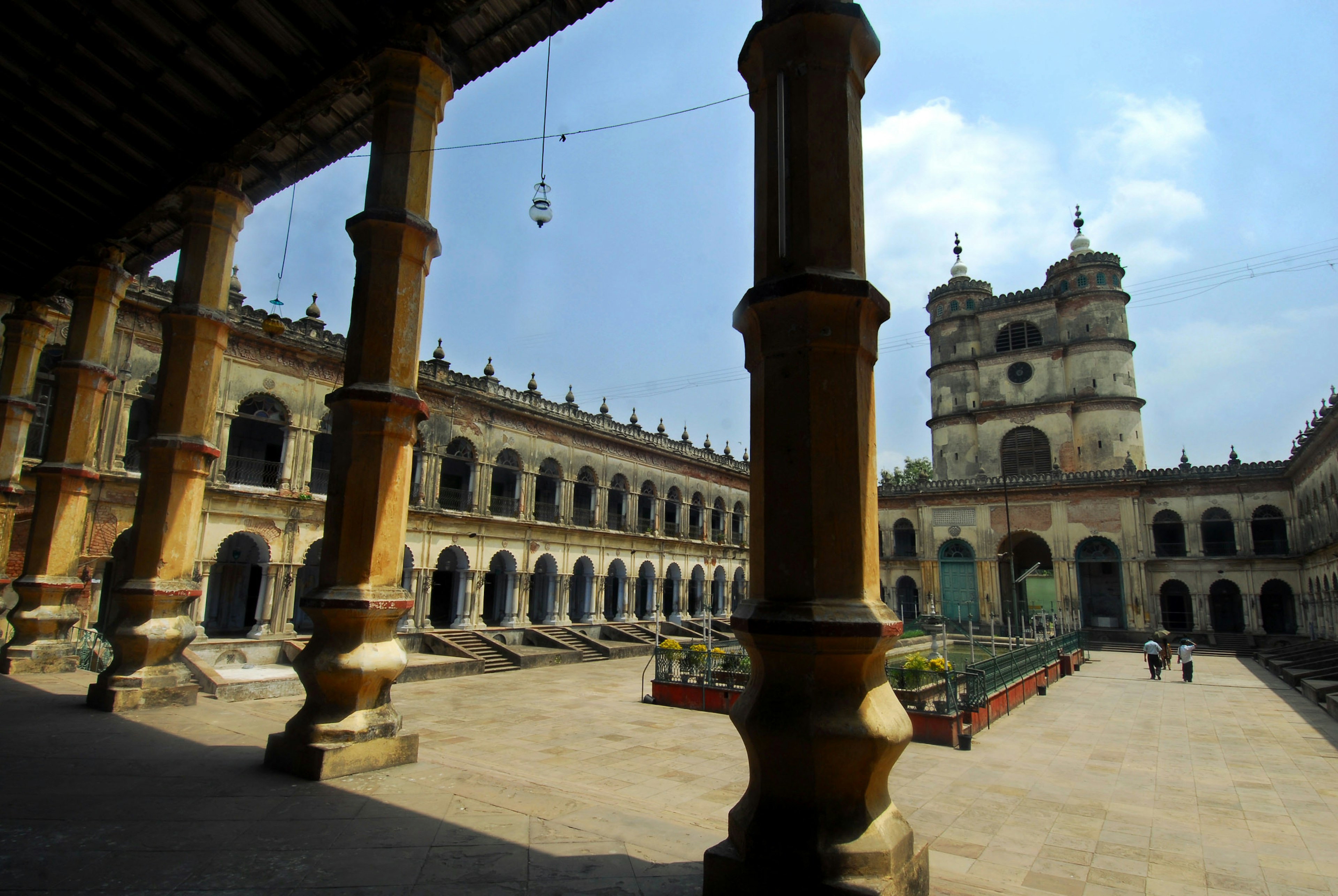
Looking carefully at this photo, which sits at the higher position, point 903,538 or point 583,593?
point 903,538

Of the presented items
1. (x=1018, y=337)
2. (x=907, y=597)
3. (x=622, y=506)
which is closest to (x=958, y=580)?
(x=907, y=597)

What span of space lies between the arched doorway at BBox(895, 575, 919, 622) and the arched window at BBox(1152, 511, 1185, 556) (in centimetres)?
1073

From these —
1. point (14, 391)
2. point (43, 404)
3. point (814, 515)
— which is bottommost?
point (814, 515)

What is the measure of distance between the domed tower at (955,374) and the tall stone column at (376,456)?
1523 inches

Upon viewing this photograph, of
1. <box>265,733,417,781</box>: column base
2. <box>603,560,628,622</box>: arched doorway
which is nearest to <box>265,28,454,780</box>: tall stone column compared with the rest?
<box>265,733,417,781</box>: column base

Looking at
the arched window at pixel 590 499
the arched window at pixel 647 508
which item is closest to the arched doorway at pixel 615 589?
the arched window at pixel 647 508

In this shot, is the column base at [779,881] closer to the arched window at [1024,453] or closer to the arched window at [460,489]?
the arched window at [460,489]

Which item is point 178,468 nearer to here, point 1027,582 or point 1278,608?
point 1027,582

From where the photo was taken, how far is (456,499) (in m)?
24.0

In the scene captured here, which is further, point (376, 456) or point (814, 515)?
point (376, 456)

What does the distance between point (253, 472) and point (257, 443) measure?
1695mm

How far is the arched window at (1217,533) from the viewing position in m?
30.7

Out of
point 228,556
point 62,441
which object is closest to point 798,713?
Result: point 62,441

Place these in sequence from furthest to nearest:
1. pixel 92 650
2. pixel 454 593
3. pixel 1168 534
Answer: pixel 1168 534
pixel 454 593
pixel 92 650
